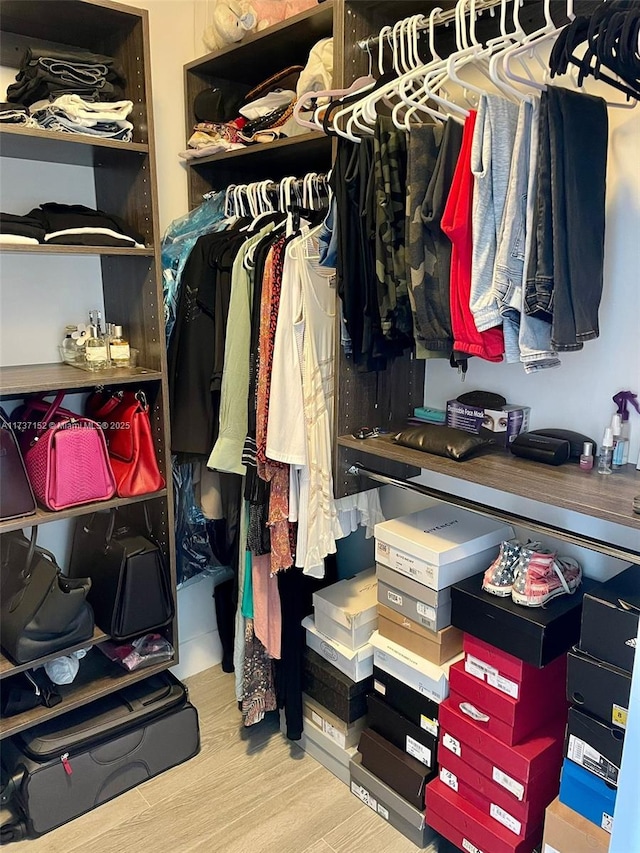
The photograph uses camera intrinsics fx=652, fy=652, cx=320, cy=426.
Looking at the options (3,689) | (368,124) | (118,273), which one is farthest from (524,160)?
(3,689)

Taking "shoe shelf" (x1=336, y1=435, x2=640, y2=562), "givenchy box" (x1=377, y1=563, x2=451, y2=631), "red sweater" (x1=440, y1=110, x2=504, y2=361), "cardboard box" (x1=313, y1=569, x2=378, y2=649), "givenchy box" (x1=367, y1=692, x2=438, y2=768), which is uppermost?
"red sweater" (x1=440, y1=110, x2=504, y2=361)

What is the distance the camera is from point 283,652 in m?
2.02

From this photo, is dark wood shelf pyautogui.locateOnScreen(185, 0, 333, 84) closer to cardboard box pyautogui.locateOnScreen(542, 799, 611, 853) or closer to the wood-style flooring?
cardboard box pyautogui.locateOnScreen(542, 799, 611, 853)

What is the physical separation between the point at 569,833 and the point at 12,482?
157 centimetres

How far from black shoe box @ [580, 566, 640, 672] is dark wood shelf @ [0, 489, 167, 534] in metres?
1.24

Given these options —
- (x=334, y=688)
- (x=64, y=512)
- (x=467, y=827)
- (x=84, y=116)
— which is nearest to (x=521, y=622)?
(x=467, y=827)

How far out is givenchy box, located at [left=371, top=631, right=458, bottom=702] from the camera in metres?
1.68

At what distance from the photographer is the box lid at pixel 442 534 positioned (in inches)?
64.9

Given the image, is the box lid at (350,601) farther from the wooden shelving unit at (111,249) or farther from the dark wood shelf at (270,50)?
the dark wood shelf at (270,50)

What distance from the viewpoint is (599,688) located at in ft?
4.36

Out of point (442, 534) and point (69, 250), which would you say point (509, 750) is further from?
point (69, 250)

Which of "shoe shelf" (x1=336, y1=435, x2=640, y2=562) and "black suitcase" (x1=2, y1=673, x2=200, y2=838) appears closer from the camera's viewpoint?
"shoe shelf" (x1=336, y1=435, x2=640, y2=562)

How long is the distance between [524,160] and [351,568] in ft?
5.07

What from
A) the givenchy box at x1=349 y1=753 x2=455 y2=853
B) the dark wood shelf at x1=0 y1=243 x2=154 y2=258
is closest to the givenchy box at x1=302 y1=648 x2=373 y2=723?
the givenchy box at x1=349 y1=753 x2=455 y2=853
